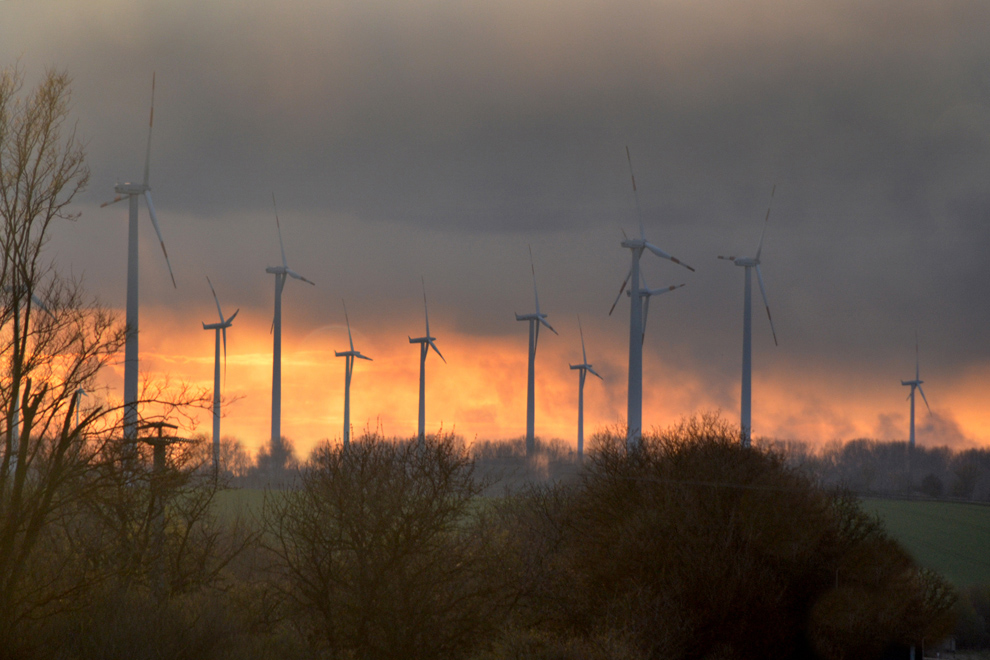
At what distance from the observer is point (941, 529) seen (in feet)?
334

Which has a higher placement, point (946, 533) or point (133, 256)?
point (133, 256)

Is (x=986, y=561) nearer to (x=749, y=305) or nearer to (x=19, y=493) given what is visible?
(x=749, y=305)

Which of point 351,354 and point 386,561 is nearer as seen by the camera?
point 386,561

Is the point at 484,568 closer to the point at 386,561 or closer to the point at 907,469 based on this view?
the point at 386,561

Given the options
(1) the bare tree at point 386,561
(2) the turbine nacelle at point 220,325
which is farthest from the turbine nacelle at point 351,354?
(1) the bare tree at point 386,561

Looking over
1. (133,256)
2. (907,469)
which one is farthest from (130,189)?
(907,469)

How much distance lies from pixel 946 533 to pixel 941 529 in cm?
145

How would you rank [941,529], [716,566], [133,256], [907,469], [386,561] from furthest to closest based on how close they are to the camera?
[907,469]
[941,529]
[133,256]
[716,566]
[386,561]

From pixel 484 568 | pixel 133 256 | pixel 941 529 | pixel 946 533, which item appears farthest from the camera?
pixel 941 529

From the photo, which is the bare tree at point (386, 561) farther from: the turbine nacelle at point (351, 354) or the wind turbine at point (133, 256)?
the turbine nacelle at point (351, 354)

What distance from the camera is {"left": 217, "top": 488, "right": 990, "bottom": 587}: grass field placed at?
87.2m

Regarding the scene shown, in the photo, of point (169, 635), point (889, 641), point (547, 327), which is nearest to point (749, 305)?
point (547, 327)

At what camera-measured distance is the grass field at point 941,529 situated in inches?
3433

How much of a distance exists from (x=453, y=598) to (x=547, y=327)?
75.1m
